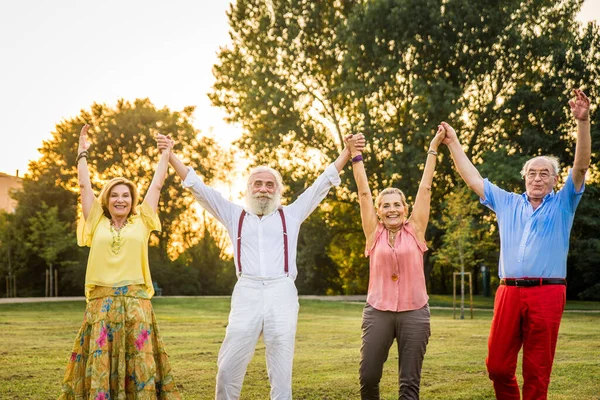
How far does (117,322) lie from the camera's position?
18.8 feet

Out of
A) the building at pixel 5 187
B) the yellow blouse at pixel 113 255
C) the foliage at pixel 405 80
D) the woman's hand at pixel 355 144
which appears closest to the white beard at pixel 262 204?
the woman's hand at pixel 355 144

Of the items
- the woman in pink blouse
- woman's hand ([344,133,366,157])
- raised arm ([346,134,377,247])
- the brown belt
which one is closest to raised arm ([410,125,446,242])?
the woman in pink blouse

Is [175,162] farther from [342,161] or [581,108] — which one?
[581,108]

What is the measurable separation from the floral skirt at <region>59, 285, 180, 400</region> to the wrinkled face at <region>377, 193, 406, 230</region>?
78.9 inches

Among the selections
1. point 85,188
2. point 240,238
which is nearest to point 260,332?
point 240,238

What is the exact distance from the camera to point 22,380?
9.34 metres

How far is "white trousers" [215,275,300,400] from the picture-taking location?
5246mm

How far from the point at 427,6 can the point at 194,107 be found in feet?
65.4

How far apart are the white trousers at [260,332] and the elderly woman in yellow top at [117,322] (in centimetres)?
78

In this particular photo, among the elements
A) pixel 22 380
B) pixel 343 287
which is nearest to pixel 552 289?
pixel 22 380

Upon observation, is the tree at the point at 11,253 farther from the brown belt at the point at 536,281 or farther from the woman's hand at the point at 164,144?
the brown belt at the point at 536,281

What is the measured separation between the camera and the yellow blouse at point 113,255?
18.9ft

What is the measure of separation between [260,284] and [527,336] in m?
2.04

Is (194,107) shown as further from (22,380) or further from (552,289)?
(552,289)
